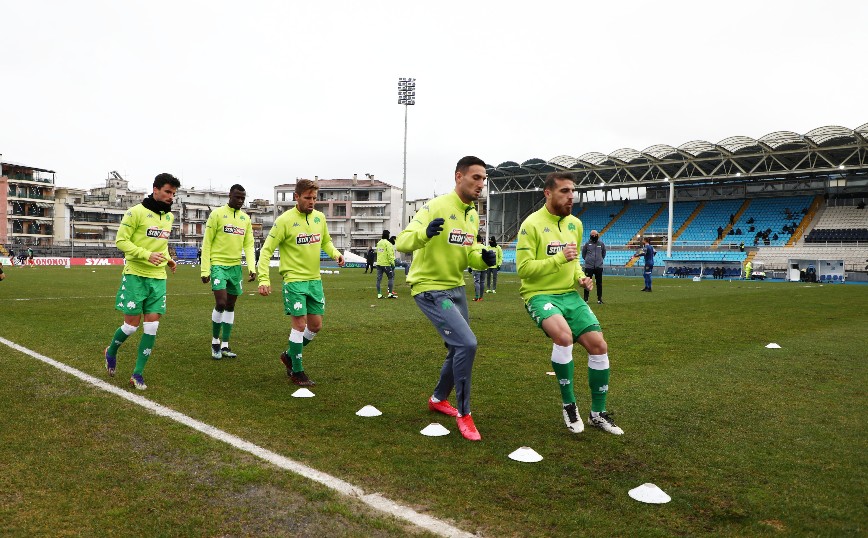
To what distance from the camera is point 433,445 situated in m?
4.47

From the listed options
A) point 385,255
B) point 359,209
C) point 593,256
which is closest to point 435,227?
point 593,256

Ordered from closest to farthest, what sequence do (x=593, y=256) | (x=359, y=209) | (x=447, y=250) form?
(x=447, y=250)
(x=593, y=256)
(x=359, y=209)

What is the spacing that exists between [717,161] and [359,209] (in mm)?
59273

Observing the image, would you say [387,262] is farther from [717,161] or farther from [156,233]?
[717,161]

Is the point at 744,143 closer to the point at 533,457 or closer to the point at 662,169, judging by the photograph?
the point at 662,169

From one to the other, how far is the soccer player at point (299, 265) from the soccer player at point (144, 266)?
108 cm

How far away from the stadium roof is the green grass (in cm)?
3858

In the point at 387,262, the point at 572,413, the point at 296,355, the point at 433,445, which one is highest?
the point at 387,262

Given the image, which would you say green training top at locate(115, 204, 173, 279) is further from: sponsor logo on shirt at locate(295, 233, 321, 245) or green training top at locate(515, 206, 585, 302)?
green training top at locate(515, 206, 585, 302)

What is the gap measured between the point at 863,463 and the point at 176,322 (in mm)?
11201

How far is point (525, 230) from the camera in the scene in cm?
Answer: 524

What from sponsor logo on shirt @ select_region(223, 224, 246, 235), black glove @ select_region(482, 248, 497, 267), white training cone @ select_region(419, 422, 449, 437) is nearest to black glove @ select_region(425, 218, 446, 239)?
black glove @ select_region(482, 248, 497, 267)

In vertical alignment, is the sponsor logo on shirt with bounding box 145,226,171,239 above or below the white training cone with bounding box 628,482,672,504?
above

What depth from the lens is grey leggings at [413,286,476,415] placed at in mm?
4820
